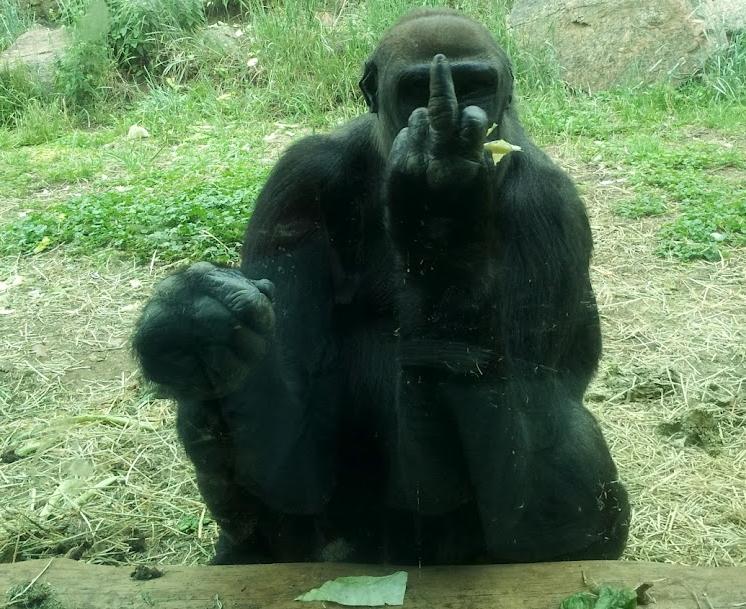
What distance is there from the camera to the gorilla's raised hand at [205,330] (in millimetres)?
2355

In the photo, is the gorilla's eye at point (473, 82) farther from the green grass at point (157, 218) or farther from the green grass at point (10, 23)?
the green grass at point (10, 23)

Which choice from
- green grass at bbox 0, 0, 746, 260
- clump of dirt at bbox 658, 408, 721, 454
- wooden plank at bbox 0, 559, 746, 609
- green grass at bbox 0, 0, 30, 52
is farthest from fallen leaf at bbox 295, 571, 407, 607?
green grass at bbox 0, 0, 30, 52

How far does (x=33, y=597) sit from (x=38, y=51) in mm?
4984

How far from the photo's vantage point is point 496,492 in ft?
8.70

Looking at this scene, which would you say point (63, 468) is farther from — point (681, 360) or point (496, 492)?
point (681, 360)

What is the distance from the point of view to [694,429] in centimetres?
412

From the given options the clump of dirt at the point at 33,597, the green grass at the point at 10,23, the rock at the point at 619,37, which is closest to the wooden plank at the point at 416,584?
the clump of dirt at the point at 33,597

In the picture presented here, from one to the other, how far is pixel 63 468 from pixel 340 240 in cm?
168

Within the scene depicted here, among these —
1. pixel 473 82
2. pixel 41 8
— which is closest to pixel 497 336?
pixel 473 82

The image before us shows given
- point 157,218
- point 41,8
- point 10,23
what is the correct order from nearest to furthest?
point 157,218 < point 10,23 < point 41,8

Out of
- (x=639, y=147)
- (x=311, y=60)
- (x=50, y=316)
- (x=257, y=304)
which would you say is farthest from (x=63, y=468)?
(x=639, y=147)

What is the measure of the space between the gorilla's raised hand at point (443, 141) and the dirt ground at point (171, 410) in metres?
1.90

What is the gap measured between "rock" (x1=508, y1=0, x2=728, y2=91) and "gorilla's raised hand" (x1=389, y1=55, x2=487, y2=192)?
9.61 ft

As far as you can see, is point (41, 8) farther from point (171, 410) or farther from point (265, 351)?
point (265, 351)
